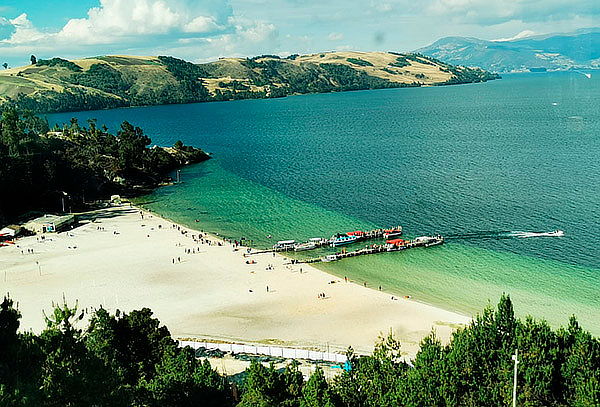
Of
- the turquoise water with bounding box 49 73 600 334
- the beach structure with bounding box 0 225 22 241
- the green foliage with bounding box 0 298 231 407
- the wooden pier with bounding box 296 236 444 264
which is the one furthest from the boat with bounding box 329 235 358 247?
the beach structure with bounding box 0 225 22 241

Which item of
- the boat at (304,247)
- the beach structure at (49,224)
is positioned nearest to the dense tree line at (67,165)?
the beach structure at (49,224)

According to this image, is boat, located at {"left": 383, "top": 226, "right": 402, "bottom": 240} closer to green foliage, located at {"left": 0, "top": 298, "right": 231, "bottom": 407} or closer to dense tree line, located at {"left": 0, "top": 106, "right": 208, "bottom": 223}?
green foliage, located at {"left": 0, "top": 298, "right": 231, "bottom": 407}

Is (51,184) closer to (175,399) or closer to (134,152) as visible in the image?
(134,152)

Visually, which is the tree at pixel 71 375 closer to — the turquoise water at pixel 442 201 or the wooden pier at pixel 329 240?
the turquoise water at pixel 442 201

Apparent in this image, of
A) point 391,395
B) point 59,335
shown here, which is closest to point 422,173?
point 391,395

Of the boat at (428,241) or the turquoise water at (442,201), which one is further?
the boat at (428,241)
